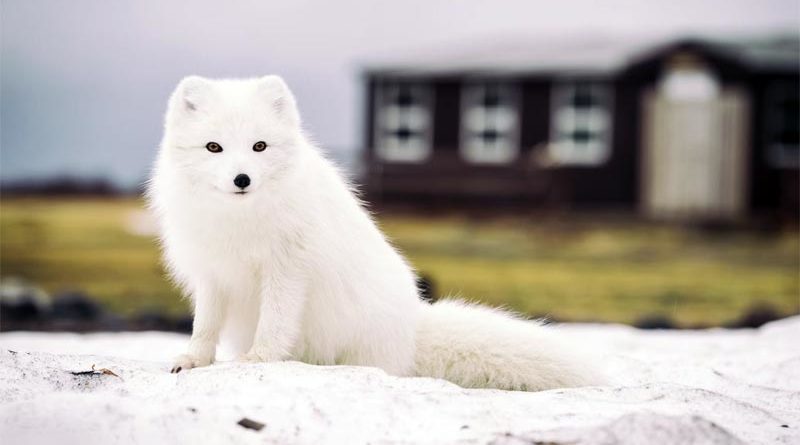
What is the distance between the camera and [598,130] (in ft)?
56.5

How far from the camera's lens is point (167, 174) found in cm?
357

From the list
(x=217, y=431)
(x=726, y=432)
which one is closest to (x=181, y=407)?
(x=217, y=431)

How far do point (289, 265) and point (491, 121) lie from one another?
14520mm

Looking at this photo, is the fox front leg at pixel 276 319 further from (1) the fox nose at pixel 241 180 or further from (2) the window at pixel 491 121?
(2) the window at pixel 491 121

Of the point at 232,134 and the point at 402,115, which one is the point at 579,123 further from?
the point at 232,134

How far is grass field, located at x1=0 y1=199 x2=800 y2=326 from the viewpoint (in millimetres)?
9586

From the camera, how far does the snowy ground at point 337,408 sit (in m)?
2.69

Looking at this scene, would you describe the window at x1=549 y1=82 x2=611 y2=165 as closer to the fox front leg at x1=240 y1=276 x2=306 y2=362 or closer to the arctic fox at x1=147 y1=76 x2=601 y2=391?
the arctic fox at x1=147 y1=76 x2=601 y2=391

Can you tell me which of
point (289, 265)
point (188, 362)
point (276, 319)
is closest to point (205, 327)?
point (188, 362)

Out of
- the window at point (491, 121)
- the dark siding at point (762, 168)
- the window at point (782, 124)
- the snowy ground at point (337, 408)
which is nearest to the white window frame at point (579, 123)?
the window at point (491, 121)

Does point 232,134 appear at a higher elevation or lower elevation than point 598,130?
higher

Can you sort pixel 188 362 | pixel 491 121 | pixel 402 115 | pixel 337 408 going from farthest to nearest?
pixel 402 115 → pixel 491 121 → pixel 188 362 → pixel 337 408

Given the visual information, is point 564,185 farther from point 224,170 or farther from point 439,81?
point 224,170

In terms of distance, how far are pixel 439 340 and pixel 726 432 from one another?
1451 millimetres
